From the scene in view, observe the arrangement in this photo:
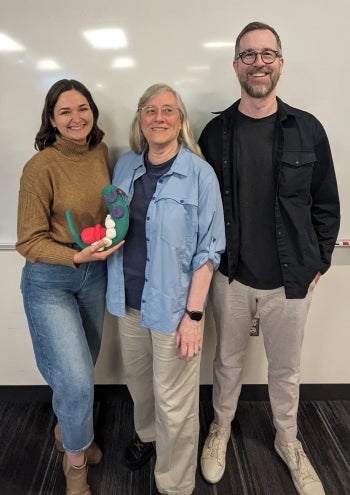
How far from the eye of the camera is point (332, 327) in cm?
192

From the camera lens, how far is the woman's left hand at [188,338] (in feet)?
4.22

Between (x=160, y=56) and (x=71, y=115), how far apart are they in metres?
0.50

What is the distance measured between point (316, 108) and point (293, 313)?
0.92 meters

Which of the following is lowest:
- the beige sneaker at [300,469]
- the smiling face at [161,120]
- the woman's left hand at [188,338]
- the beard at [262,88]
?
the beige sneaker at [300,469]

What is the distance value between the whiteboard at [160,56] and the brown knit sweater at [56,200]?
351 millimetres

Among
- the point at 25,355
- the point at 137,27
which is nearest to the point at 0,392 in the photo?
the point at 25,355

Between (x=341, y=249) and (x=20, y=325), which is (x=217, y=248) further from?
(x=20, y=325)

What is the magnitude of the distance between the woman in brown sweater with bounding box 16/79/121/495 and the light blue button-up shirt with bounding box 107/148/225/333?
176mm

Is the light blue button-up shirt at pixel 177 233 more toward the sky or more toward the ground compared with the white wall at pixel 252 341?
more toward the sky

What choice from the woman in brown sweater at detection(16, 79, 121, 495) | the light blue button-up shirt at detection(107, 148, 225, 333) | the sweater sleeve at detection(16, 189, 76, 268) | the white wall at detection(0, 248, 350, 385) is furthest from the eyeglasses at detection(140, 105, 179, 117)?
the white wall at detection(0, 248, 350, 385)

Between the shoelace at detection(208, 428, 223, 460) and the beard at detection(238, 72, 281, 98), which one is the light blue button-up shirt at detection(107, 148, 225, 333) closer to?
the beard at detection(238, 72, 281, 98)

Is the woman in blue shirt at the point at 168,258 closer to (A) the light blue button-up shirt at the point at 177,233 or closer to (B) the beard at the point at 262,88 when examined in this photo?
(A) the light blue button-up shirt at the point at 177,233

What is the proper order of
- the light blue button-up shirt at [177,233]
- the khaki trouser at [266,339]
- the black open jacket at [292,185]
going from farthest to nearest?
the khaki trouser at [266,339] → the black open jacket at [292,185] → the light blue button-up shirt at [177,233]

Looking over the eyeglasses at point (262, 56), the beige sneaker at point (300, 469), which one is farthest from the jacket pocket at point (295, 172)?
the beige sneaker at point (300, 469)
